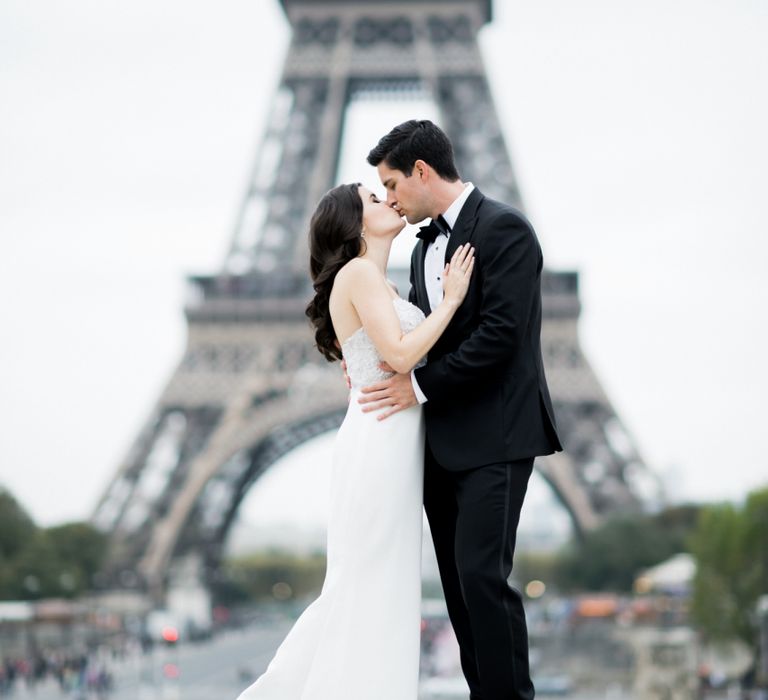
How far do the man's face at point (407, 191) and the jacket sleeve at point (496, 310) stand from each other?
0.96 feet

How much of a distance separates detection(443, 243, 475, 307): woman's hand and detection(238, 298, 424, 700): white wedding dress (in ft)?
1.49

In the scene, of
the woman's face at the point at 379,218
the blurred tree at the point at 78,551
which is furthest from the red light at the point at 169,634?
the blurred tree at the point at 78,551

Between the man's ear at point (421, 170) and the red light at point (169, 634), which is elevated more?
the red light at point (169, 634)

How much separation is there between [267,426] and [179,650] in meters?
11.9

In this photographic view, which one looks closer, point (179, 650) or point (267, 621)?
point (179, 650)

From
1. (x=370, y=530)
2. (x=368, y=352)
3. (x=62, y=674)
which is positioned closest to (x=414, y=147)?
(x=368, y=352)

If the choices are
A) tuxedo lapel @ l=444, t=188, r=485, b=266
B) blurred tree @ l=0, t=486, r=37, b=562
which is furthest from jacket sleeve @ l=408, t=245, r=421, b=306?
blurred tree @ l=0, t=486, r=37, b=562

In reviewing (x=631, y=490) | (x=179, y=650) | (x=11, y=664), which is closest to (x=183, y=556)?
(x=179, y=650)

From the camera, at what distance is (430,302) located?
5.25m

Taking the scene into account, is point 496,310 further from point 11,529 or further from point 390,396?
point 11,529

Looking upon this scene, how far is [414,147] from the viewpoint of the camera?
492 centimetres

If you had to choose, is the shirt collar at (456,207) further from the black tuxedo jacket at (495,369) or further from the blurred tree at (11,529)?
the blurred tree at (11,529)

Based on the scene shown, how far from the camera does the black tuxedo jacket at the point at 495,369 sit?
470 centimetres

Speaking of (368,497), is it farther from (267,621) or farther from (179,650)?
(267,621)
